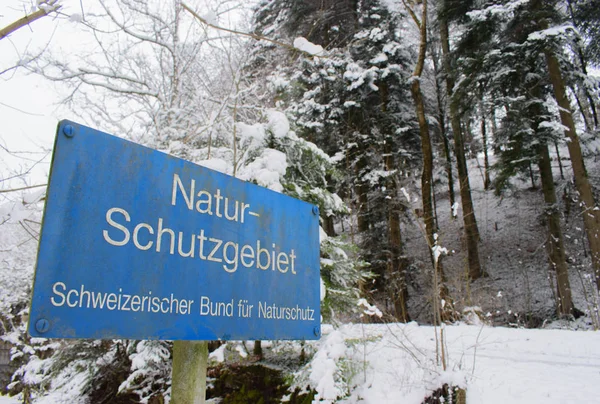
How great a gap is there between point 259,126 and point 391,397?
3.48 m

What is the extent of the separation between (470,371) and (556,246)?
31.1 ft

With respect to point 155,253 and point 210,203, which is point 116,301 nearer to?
point 155,253

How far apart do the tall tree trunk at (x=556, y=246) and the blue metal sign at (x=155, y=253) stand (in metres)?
11.8

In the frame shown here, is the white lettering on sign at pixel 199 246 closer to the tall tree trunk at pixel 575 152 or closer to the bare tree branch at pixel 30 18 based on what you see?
the bare tree branch at pixel 30 18

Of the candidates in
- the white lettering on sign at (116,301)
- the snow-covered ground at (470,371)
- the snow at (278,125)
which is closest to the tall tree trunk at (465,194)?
the snow-covered ground at (470,371)

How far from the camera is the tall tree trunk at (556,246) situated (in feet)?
36.0

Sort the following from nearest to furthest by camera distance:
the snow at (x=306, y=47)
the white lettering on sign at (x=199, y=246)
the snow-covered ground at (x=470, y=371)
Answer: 1. the white lettering on sign at (x=199, y=246)
2. the snow at (x=306, y=47)
3. the snow-covered ground at (x=470, y=371)

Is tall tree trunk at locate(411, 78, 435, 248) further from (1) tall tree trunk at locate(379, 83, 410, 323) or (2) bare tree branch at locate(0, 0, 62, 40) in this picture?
(2) bare tree branch at locate(0, 0, 62, 40)

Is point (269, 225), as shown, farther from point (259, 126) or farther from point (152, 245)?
point (259, 126)

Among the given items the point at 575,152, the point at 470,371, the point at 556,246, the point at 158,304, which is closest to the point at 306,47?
the point at 158,304

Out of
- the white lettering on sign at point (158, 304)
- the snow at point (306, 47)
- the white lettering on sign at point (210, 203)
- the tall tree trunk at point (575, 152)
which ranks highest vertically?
the tall tree trunk at point (575, 152)

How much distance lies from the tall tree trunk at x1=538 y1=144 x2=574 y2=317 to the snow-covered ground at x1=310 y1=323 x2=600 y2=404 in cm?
594

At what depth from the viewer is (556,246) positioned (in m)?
11.7

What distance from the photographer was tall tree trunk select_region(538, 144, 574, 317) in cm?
1097
